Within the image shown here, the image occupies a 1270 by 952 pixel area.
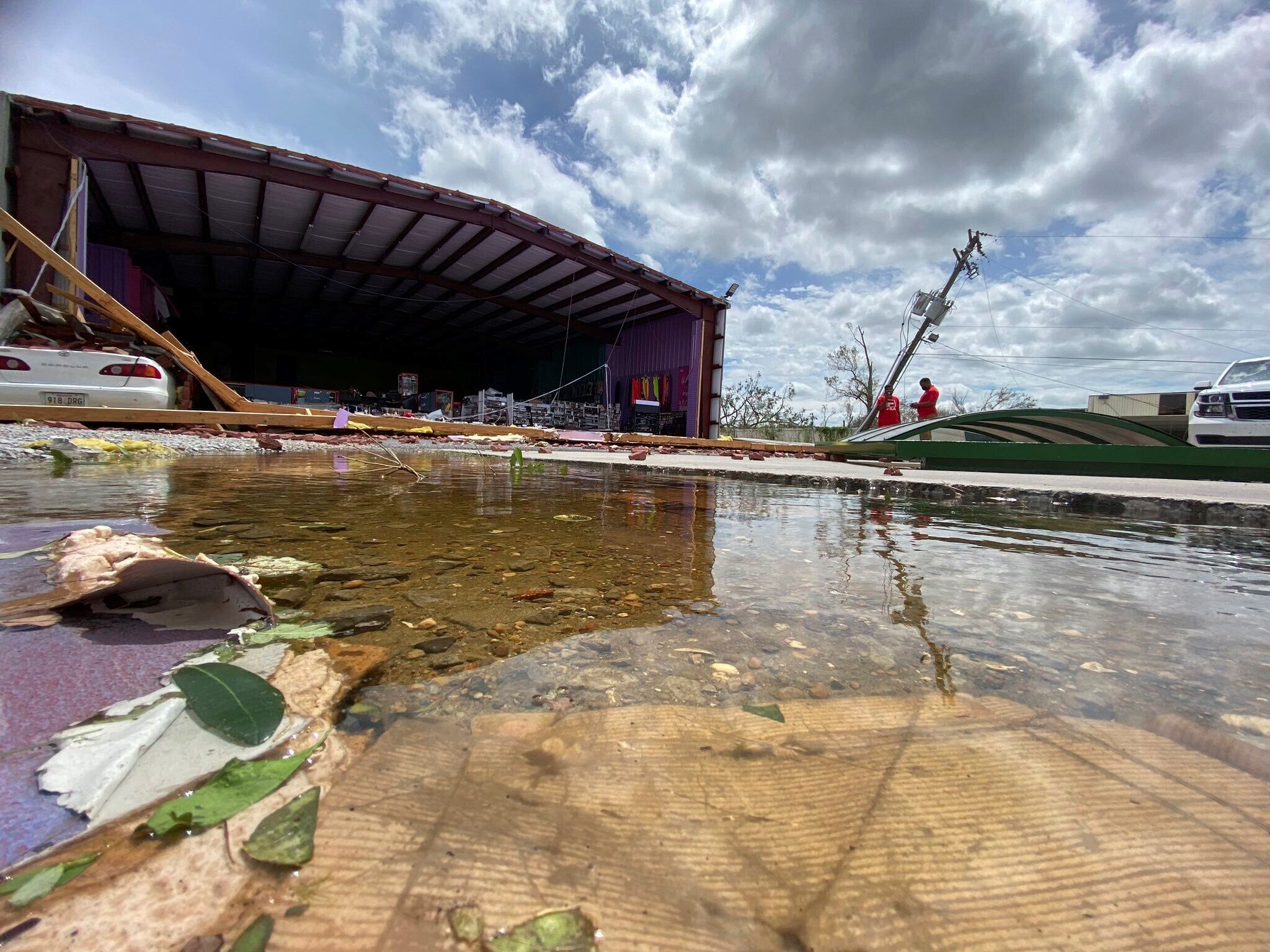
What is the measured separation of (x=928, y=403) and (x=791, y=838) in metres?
11.2

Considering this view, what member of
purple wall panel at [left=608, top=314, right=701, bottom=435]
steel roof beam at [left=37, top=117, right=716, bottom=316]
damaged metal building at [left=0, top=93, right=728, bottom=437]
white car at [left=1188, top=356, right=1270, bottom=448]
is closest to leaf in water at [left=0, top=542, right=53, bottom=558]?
damaged metal building at [left=0, top=93, right=728, bottom=437]

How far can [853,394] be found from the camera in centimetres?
2898

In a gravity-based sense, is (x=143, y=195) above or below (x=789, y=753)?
above

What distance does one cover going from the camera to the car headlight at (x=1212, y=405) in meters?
7.21

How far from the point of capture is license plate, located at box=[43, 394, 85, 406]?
5.45 meters

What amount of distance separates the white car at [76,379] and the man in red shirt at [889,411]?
1215 centimetres

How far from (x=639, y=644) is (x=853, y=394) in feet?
102

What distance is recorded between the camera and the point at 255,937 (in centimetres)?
41

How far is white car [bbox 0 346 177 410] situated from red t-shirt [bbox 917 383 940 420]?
11.6 m

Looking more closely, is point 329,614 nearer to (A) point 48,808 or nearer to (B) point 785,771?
(A) point 48,808

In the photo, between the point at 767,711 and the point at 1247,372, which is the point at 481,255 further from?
the point at 767,711

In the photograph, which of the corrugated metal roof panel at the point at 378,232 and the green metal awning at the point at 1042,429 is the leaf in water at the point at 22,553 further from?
the corrugated metal roof panel at the point at 378,232

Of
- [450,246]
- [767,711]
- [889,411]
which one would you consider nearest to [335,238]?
[450,246]

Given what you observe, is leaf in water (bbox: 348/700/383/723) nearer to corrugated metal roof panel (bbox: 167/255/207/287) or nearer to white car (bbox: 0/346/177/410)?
white car (bbox: 0/346/177/410)
